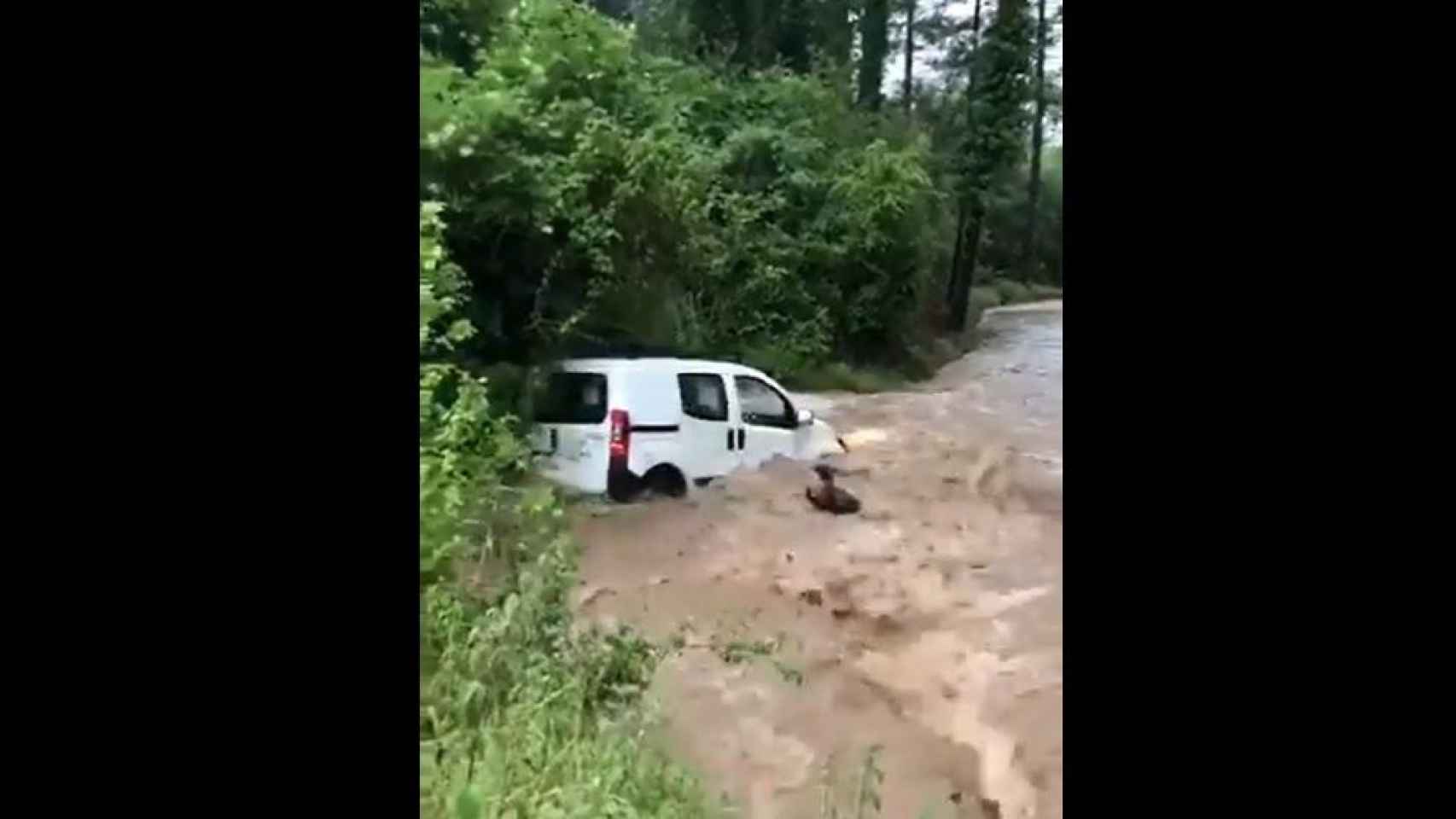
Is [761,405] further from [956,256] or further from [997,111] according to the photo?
[997,111]

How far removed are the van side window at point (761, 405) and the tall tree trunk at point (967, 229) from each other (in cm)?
24

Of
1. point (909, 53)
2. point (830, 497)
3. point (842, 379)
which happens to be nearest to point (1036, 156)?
point (909, 53)

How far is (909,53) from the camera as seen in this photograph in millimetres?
1798

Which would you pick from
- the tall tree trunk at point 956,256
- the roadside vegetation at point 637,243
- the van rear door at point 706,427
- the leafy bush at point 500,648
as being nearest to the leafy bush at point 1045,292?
the roadside vegetation at point 637,243

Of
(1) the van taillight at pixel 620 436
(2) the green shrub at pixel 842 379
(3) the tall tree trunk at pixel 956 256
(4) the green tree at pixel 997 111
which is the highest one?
(4) the green tree at pixel 997 111

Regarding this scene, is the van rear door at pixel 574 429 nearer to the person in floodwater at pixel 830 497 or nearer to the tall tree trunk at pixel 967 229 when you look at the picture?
the person in floodwater at pixel 830 497

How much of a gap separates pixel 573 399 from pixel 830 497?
12.0 inches

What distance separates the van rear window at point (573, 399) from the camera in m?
1.69
